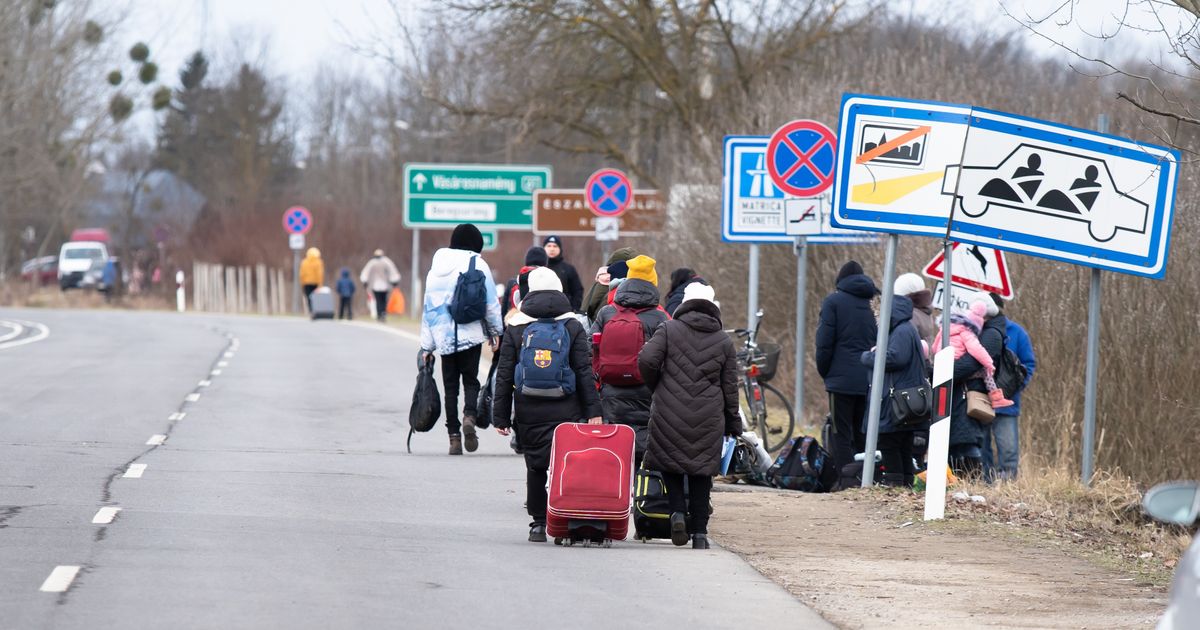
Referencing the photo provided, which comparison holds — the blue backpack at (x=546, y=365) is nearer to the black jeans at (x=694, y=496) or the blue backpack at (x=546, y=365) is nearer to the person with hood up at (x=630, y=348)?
the person with hood up at (x=630, y=348)

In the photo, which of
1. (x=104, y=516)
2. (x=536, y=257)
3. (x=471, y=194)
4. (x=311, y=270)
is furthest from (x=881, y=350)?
(x=311, y=270)

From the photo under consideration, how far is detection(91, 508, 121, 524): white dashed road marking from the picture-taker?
395 inches

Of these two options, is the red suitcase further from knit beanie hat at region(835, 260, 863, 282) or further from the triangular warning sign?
the triangular warning sign

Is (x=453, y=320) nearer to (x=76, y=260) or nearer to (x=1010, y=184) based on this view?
(x=1010, y=184)

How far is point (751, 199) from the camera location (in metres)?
16.9

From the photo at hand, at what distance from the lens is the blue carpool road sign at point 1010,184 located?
37.3ft

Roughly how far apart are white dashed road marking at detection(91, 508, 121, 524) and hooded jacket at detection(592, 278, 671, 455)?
2861mm

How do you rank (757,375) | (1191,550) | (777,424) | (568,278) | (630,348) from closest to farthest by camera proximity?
1. (1191,550)
2. (630,348)
3. (757,375)
4. (777,424)
5. (568,278)

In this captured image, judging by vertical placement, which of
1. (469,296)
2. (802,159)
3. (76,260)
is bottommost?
(76,260)

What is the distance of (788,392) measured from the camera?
2102cm

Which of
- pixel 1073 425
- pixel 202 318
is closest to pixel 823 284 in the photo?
pixel 1073 425

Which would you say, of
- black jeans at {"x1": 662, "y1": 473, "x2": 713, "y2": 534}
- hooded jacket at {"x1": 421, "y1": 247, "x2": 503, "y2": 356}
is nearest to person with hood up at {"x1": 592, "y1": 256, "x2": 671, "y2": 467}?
black jeans at {"x1": 662, "y1": 473, "x2": 713, "y2": 534}

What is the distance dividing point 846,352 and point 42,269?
6592 centimetres

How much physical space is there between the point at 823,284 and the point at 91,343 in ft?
47.8
